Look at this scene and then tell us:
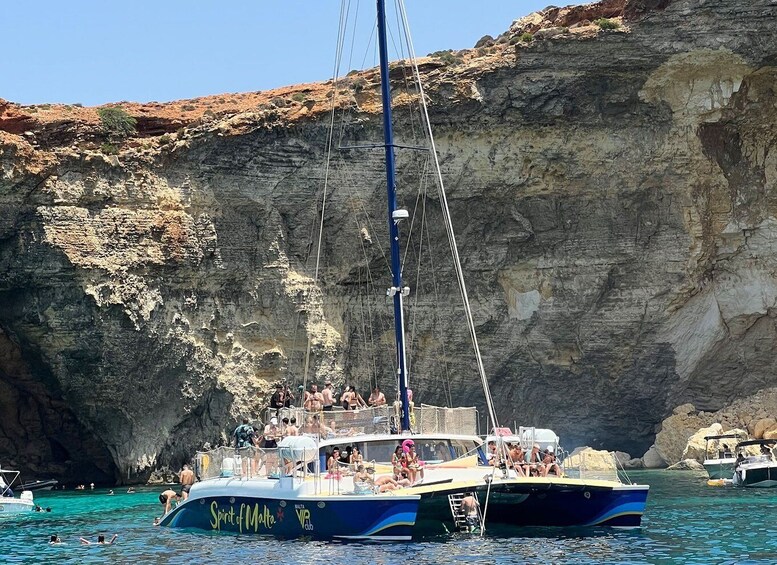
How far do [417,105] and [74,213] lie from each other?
12127mm

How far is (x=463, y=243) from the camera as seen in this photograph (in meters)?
43.3

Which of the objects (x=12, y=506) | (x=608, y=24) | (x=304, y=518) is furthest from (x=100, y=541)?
(x=608, y=24)

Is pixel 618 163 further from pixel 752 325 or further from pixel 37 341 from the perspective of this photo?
pixel 37 341

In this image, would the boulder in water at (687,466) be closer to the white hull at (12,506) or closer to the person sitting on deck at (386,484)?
the white hull at (12,506)

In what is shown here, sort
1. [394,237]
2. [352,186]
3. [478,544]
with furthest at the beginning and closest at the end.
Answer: [352,186] < [394,237] < [478,544]

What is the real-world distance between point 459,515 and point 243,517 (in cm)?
435

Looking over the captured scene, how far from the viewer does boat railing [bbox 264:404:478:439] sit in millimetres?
24578

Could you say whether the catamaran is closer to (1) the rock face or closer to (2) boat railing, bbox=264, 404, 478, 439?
(2) boat railing, bbox=264, 404, 478, 439

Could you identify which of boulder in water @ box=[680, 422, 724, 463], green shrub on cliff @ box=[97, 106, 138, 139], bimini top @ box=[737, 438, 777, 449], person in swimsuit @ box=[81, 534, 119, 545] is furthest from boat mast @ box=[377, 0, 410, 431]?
boulder in water @ box=[680, 422, 724, 463]

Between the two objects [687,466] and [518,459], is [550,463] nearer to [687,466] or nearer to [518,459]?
[518,459]

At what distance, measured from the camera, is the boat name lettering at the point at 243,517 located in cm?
2279

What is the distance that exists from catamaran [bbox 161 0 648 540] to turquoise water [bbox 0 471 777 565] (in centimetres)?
39

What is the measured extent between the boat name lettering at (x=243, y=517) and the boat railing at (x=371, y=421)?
215 cm

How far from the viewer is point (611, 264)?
1699 inches
